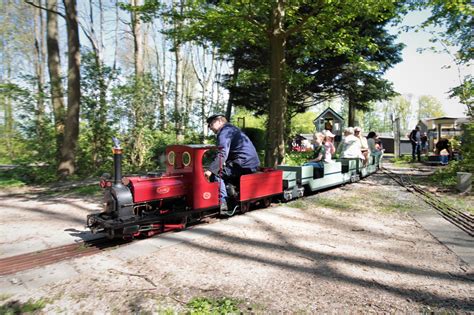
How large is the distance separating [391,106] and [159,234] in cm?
9280

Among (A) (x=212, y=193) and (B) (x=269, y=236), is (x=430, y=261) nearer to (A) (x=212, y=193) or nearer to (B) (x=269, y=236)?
(B) (x=269, y=236)

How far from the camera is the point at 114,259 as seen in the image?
418cm

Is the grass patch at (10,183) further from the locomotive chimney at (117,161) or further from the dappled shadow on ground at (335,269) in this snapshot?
the dappled shadow on ground at (335,269)

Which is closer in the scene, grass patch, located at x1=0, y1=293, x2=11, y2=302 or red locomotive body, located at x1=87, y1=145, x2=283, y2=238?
grass patch, located at x1=0, y1=293, x2=11, y2=302

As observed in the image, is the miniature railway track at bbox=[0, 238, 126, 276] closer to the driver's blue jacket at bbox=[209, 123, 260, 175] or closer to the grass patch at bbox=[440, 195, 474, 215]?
the driver's blue jacket at bbox=[209, 123, 260, 175]

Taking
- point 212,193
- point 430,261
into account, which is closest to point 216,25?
point 212,193

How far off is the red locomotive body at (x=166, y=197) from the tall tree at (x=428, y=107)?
86475 millimetres

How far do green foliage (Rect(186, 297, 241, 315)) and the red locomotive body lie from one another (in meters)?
2.13

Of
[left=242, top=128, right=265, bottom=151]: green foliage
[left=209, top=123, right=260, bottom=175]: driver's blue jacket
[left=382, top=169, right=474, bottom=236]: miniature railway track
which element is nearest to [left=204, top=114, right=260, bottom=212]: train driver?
[left=209, top=123, right=260, bottom=175]: driver's blue jacket

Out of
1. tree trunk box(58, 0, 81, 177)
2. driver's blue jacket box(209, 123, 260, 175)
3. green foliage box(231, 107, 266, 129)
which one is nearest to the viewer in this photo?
driver's blue jacket box(209, 123, 260, 175)

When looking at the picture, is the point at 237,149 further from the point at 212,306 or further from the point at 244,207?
the point at 212,306

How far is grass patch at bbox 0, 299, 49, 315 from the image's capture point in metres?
2.83

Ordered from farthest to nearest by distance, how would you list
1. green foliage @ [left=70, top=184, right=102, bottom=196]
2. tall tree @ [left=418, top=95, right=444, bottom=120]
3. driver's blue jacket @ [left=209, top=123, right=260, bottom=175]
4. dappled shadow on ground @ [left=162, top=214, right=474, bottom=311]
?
tall tree @ [left=418, top=95, right=444, bottom=120] < green foliage @ [left=70, top=184, right=102, bottom=196] < driver's blue jacket @ [left=209, top=123, right=260, bottom=175] < dappled shadow on ground @ [left=162, top=214, right=474, bottom=311]

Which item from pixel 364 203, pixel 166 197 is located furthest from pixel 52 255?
pixel 364 203
